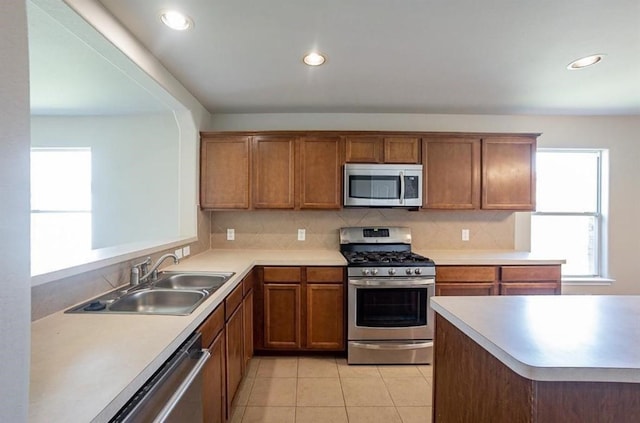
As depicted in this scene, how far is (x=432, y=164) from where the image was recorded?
316cm

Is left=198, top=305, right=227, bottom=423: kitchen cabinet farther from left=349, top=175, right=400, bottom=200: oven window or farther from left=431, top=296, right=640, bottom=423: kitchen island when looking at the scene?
left=349, top=175, right=400, bottom=200: oven window

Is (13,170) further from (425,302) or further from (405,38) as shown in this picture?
(425,302)

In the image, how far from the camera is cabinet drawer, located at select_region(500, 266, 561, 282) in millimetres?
→ 2861

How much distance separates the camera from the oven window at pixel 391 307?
276 cm

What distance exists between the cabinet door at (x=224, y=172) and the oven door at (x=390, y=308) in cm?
144

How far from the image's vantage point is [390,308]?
2.79 metres

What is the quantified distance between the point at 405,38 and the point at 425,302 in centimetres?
214

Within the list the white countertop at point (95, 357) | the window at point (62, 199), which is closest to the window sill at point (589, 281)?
the white countertop at point (95, 357)

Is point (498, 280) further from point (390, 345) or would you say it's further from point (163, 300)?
point (163, 300)

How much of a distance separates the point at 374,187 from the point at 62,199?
3.74 meters

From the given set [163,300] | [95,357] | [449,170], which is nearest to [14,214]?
[95,357]

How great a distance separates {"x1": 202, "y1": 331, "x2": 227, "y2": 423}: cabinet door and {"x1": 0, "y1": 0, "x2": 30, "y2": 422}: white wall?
1.01m

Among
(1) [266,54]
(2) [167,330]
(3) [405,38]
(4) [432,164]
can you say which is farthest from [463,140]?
(2) [167,330]

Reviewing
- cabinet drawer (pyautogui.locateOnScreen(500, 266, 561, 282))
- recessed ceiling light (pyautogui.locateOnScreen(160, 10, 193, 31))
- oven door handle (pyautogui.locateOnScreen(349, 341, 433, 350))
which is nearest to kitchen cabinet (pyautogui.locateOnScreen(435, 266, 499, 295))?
cabinet drawer (pyautogui.locateOnScreen(500, 266, 561, 282))
